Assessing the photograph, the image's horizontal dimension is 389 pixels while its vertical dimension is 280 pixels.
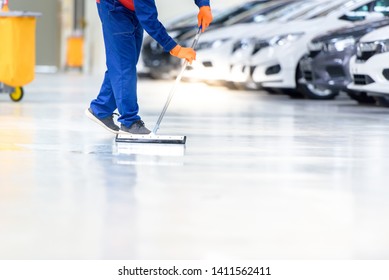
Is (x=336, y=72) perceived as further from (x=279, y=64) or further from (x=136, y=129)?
(x=136, y=129)

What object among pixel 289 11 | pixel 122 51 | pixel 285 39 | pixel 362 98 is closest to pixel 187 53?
pixel 122 51

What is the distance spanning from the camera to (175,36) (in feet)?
73.2

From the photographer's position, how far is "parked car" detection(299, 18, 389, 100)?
13.6 meters

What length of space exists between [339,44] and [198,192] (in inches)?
326

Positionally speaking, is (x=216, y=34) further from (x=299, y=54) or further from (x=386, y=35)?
(x=386, y=35)

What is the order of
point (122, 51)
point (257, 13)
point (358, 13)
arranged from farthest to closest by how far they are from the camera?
point (257, 13), point (358, 13), point (122, 51)

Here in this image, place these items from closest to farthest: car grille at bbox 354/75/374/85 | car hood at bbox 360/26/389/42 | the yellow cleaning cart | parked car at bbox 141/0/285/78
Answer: car hood at bbox 360/26/389/42 < car grille at bbox 354/75/374/85 < the yellow cleaning cart < parked car at bbox 141/0/285/78

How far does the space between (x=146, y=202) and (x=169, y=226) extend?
2.17 ft

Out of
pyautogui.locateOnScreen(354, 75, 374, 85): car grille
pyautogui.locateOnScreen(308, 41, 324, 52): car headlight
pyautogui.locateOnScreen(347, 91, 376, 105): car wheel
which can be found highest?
pyautogui.locateOnScreen(354, 75, 374, 85): car grille

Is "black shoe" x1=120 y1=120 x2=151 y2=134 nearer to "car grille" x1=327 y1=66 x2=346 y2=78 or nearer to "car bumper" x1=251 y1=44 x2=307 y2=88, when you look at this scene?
"car grille" x1=327 y1=66 x2=346 y2=78

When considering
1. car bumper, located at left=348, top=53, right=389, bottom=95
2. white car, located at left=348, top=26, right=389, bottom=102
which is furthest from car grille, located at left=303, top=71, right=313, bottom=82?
car bumper, located at left=348, top=53, right=389, bottom=95

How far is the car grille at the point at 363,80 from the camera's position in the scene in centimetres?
1240

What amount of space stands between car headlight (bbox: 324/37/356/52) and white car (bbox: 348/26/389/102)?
2.64 ft

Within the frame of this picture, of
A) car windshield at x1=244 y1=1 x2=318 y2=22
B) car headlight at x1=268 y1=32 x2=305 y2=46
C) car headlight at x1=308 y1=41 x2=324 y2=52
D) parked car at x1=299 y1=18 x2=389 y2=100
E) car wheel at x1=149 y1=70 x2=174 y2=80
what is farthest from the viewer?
car wheel at x1=149 y1=70 x2=174 y2=80
